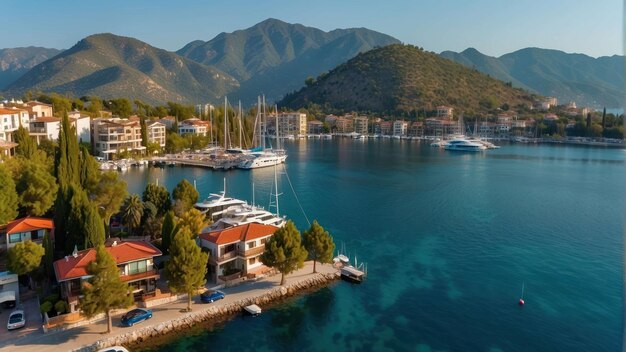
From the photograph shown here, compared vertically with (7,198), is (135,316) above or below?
below

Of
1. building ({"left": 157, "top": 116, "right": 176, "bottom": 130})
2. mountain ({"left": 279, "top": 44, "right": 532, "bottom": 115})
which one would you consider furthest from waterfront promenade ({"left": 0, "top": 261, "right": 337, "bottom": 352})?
mountain ({"left": 279, "top": 44, "right": 532, "bottom": 115})

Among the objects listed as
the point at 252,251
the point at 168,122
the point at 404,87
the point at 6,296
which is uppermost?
the point at 404,87

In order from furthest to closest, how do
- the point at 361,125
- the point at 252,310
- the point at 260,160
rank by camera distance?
the point at 361,125 → the point at 260,160 → the point at 252,310

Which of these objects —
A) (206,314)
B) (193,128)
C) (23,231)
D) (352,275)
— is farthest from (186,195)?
(193,128)

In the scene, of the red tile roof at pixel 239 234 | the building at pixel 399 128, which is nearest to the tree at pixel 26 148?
the red tile roof at pixel 239 234

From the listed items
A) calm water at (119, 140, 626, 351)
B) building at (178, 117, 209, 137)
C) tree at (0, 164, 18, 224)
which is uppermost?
building at (178, 117, 209, 137)

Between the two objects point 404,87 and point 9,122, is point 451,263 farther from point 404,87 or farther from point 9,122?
point 404,87

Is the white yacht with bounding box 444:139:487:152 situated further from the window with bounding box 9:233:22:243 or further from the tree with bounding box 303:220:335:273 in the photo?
the window with bounding box 9:233:22:243
